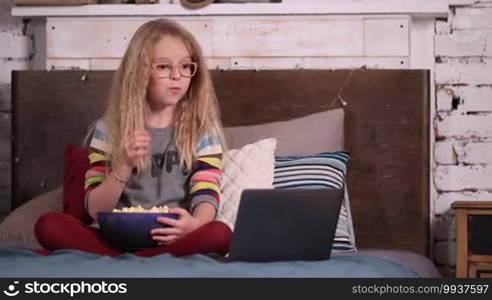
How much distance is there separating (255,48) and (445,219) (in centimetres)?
81

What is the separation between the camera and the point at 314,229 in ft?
6.59

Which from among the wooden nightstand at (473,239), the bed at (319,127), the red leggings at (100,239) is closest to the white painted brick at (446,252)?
the bed at (319,127)

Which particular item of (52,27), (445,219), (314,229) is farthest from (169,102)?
(445,219)

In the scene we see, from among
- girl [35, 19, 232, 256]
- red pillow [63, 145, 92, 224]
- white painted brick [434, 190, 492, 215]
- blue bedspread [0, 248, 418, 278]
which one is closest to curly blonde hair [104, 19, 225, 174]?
girl [35, 19, 232, 256]

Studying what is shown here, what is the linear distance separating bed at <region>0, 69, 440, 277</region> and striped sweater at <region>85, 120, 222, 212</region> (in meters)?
0.26

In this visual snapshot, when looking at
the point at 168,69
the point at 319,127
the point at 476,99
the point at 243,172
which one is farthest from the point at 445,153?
the point at 168,69

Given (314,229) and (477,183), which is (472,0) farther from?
(314,229)

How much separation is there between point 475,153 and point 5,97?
60.8 inches

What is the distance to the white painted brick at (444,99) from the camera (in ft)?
10.7

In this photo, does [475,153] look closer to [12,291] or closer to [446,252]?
[446,252]

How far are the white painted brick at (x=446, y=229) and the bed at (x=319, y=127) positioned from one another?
152 millimetres

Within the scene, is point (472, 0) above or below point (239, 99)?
above

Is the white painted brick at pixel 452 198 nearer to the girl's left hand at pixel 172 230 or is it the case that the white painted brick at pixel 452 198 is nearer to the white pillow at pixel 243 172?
the white pillow at pixel 243 172

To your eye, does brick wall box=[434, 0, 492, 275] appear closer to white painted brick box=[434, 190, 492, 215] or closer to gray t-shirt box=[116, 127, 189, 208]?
white painted brick box=[434, 190, 492, 215]
